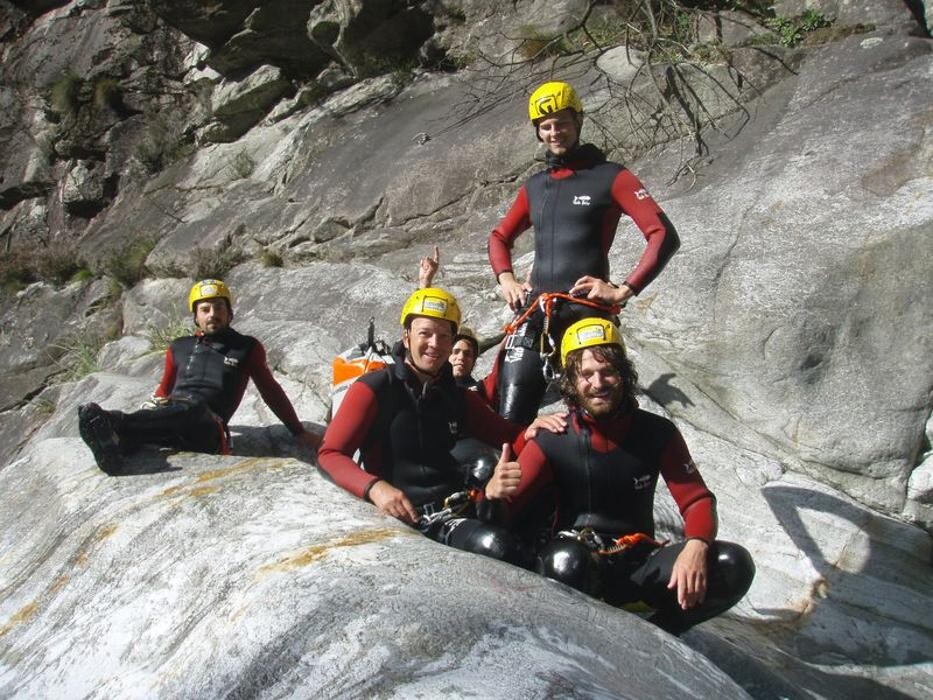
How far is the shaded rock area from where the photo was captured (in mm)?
2748

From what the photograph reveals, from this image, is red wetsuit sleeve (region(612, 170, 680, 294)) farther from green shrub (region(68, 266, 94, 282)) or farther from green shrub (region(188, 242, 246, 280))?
green shrub (region(68, 266, 94, 282))

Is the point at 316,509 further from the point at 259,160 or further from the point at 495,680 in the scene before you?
the point at 259,160

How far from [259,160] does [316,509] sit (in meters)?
10.1

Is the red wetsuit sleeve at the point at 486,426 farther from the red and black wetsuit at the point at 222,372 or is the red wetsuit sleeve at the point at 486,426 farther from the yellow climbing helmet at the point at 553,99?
the red and black wetsuit at the point at 222,372

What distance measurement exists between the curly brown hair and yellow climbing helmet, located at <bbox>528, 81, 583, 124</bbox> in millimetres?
1643

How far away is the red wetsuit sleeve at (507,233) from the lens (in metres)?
5.21

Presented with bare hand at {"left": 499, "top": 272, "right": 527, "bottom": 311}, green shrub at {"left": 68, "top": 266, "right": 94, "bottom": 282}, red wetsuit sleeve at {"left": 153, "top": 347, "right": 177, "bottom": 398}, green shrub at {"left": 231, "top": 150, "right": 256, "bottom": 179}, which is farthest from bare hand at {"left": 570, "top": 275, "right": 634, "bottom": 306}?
green shrub at {"left": 68, "top": 266, "right": 94, "bottom": 282}

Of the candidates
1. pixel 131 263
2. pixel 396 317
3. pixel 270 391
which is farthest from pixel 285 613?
pixel 131 263

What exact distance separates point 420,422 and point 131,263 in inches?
373

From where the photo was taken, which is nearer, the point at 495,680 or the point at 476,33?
the point at 495,680

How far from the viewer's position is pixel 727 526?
538cm

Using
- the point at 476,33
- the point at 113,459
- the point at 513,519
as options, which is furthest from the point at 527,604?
the point at 476,33

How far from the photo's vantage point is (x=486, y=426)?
4176 mm

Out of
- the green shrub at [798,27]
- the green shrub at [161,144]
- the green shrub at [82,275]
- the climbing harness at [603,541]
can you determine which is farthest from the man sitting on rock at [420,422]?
the green shrub at [161,144]
